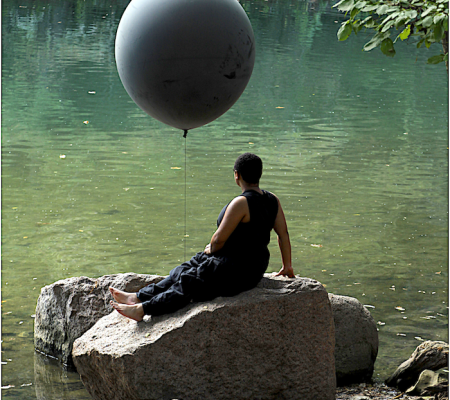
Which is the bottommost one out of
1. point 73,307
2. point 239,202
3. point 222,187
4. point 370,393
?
point 370,393


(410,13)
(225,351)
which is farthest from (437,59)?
(225,351)

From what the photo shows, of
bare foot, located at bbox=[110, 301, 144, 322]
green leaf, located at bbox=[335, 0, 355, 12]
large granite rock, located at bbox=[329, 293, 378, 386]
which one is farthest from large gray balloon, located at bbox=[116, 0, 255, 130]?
large granite rock, located at bbox=[329, 293, 378, 386]

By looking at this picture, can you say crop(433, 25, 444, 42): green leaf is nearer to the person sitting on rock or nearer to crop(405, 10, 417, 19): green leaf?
crop(405, 10, 417, 19): green leaf

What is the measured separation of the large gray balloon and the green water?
247cm

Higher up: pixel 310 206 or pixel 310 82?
pixel 310 82

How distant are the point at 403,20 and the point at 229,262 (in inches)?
88.4

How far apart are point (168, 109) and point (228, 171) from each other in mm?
7034

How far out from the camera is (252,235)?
4941 mm

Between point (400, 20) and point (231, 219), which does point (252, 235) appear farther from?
point (400, 20)

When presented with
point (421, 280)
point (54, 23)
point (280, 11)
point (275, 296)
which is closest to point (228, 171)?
point (421, 280)

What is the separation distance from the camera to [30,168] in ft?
39.0

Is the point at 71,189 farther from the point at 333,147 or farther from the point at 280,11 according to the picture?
the point at 280,11

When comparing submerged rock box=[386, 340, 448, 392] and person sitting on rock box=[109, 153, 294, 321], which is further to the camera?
submerged rock box=[386, 340, 448, 392]

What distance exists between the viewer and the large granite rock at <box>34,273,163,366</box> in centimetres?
559
